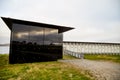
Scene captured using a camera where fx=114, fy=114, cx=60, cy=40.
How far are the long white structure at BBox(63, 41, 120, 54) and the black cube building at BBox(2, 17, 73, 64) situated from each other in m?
17.6

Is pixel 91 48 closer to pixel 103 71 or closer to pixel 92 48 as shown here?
pixel 92 48

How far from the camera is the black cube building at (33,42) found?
620 inches

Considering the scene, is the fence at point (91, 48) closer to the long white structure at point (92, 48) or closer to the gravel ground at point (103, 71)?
the long white structure at point (92, 48)

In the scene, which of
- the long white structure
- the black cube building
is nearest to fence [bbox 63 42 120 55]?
the long white structure

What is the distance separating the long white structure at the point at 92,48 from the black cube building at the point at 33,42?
692 inches

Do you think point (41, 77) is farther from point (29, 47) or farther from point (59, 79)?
point (29, 47)

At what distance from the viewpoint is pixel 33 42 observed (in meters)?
17.4

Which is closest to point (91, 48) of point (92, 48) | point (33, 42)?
point (92, 48)

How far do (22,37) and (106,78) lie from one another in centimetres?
1206

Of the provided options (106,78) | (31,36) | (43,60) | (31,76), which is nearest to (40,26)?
(31,36)

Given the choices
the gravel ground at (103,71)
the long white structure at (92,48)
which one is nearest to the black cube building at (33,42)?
the gravel ground at (103,71)

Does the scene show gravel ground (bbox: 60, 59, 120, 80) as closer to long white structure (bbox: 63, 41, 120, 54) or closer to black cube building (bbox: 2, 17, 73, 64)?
black cube building (bbox: 2, 17, 73, 64)

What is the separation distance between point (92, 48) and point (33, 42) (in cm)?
3379

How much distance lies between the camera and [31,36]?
680 inches
